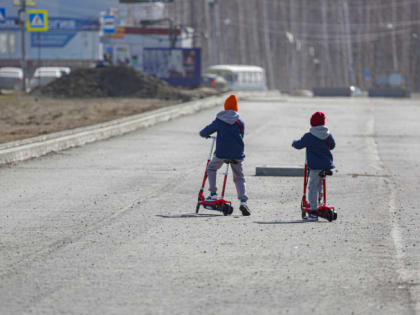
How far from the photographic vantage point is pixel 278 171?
623 inches

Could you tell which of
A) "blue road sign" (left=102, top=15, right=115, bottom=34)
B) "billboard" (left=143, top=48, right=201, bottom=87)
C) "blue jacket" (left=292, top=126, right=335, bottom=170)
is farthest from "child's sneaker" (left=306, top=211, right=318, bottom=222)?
"blue road sign" (left=102, top=15, right=115, bottom=34)

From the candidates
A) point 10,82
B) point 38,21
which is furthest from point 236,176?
point 10,82

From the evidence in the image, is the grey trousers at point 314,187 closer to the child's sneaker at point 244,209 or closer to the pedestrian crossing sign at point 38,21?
the child's sneaker at point 244,209

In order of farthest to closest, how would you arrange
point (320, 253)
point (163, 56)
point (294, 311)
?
point (163, 56) → point (320, 253) → point (294, 311)

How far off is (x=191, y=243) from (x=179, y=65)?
53496 millimetres

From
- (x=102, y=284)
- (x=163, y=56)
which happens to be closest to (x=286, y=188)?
(x=102, y=284)

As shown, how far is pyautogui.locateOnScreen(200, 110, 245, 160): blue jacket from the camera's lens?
36.5 feet

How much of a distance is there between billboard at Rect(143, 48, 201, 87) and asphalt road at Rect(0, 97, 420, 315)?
43507 mm

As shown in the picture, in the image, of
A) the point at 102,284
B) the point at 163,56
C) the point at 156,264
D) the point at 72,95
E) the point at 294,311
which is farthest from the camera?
the point at 163,56

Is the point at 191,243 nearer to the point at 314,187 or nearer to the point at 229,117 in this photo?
the point at 314,187

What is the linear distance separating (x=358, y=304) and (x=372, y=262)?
65.1 inches

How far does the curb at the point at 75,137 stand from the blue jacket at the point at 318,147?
7.94m

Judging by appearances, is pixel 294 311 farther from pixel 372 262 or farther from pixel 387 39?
pixel 387 39

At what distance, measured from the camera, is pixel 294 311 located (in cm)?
634
